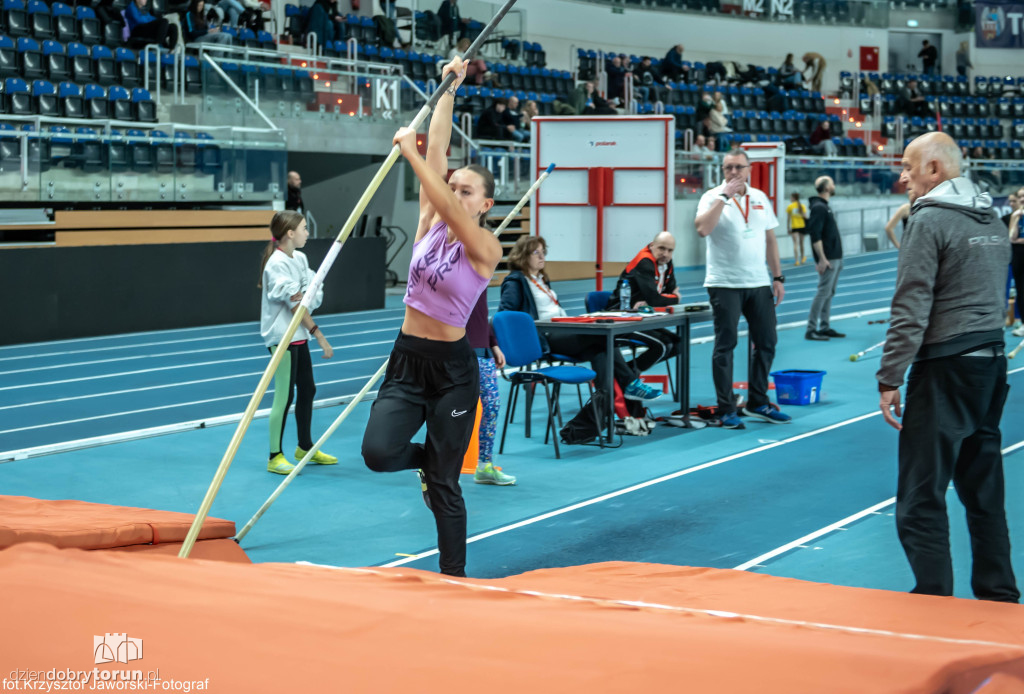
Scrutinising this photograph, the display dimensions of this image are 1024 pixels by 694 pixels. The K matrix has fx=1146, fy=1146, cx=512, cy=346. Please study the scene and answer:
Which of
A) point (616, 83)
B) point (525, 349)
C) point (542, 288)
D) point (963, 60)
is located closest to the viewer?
point (525, 349)

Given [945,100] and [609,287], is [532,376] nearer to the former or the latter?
[609,287]

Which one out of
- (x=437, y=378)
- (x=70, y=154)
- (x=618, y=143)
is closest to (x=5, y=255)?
(x=70, y=154)

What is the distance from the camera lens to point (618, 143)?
12359 millimetres

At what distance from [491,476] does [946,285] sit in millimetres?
3486

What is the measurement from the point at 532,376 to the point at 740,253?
186 centimetres

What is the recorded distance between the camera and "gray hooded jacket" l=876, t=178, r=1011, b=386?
3.96 meters

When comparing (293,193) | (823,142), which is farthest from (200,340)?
(823,142)

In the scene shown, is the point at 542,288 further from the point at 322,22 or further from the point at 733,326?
the point at 322,22

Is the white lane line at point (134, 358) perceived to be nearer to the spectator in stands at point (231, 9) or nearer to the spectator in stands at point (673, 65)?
the spectator in stands at point (231, 9)

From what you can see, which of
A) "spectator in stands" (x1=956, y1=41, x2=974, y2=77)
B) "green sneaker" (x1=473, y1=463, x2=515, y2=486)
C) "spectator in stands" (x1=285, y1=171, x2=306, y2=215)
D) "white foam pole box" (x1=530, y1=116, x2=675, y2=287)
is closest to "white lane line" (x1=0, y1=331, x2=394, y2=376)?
"white foam pole box" (x1=530, y1=116, x2=675, y2=287)

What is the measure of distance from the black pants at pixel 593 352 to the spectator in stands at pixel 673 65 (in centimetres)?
2422

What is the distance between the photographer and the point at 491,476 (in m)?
6.93

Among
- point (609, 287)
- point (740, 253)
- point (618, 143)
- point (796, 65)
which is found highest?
point (796, 65)

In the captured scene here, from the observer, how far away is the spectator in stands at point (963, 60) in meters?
39.4
